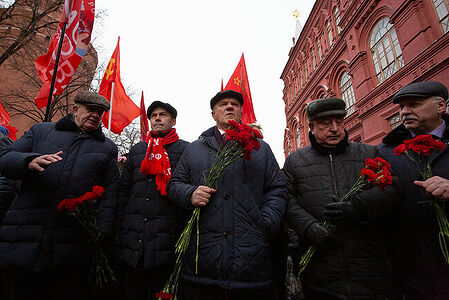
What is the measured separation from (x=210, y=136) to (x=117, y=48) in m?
5.72

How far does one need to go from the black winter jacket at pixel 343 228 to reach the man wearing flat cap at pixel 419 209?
0.19 m

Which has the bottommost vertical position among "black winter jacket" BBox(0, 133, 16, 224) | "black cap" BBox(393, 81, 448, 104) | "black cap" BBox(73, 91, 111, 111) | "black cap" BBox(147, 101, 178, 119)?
"black winter jacket" BBox(0, 133, 16, 224)

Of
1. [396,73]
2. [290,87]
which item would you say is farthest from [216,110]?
[290,87]

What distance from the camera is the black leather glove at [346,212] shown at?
1664 millimetres

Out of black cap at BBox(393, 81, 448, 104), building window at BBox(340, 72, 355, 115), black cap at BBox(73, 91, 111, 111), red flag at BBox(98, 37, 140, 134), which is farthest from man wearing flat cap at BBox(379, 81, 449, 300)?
building window at BBox(340, 72, 355, 115)

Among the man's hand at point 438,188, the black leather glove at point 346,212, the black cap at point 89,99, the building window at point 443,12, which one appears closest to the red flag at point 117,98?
the black cap at point 89,99

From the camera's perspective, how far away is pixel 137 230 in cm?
216

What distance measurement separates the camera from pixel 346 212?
167 cm

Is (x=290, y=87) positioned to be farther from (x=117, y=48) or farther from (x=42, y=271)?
(x=42, y=271)

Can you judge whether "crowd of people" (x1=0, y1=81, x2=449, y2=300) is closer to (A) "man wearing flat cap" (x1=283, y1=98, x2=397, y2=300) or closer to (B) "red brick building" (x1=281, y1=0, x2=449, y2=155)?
(A) "man wearing flat cap" (x1=283, y1=98, x2=397, y2=300)

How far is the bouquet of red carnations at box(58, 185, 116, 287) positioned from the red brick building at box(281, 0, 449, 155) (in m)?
11.5

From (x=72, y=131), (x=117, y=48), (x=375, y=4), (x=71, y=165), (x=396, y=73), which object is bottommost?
(x=71, y=165)

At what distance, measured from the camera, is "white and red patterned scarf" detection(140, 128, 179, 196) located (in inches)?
89.4

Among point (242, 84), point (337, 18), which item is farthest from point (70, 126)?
point (337, 18)
